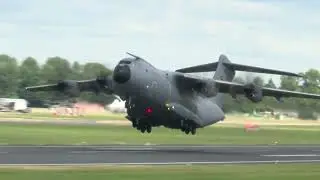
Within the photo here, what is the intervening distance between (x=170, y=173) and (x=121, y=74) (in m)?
14.9

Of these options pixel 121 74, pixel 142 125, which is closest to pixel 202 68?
pixel 142 125

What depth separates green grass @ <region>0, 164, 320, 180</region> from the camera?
29.0m

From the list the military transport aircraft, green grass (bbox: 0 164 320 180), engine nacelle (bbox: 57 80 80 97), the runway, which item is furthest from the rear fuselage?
green grass (bbox: 0 164 320 180)

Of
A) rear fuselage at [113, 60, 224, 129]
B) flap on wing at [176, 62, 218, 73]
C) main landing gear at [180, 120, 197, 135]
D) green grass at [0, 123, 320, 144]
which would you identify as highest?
flap on wing at [176, 62, 218, 73]

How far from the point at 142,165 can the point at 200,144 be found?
940 inches

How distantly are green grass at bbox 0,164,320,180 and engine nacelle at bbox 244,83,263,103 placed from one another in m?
14.9

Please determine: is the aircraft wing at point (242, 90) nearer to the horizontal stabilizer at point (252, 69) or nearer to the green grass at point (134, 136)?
the horizontal stabilizer at point (252, 69)

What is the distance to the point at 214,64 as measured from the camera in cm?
6012

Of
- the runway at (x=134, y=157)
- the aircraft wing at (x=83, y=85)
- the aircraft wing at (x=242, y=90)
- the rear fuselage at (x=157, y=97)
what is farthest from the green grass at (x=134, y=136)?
the runway at (x=134, y=157)

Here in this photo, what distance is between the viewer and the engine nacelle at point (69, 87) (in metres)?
54.1

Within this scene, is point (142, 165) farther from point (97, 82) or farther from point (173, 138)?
point (173, 138)

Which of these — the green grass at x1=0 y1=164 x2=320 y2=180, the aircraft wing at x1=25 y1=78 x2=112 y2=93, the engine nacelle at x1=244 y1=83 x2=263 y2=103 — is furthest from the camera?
the aircraft wing at x1=25 y1=78 x2=112 y2=93

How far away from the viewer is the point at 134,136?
65.9m

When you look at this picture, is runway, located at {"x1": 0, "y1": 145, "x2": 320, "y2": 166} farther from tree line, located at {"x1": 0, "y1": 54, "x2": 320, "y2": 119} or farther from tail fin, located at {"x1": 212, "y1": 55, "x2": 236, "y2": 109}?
→ tree line, located at {"x1": 0, "y1": 54, "x2": 320, "y2": 119}
